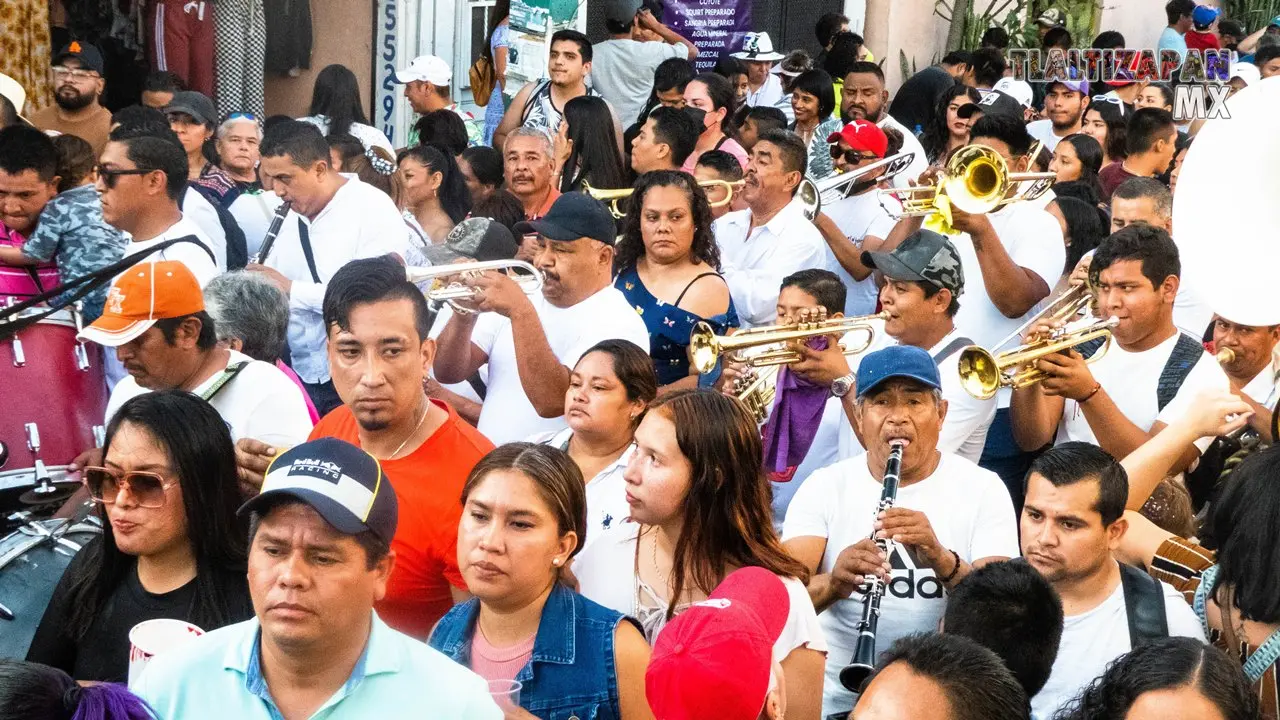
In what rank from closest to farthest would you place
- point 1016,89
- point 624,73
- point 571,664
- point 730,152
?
1. point 571,664
2. point 730,152
3. point 624,73
4. point 1016,89

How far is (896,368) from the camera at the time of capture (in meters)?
4.50

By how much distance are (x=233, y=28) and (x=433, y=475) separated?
7589mm

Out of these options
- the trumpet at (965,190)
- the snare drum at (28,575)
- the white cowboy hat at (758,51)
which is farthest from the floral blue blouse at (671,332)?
the white cowboy hat at (758,51)

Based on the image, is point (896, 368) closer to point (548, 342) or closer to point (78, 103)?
point (548, 342)

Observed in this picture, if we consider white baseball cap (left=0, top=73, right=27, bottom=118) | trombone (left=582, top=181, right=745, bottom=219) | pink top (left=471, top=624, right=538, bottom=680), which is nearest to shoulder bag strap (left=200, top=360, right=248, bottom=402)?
pink top (left=471, top=624, right=538, bottom=680)

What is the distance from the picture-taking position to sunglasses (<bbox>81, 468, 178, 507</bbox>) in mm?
3650

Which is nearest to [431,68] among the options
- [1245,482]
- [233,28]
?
[233,28]

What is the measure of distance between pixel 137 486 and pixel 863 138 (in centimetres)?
505

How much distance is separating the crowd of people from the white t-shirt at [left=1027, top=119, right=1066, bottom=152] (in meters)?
3.38

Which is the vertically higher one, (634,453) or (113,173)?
(113,173)

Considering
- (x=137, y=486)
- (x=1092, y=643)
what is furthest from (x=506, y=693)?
(x=1092, y=643)

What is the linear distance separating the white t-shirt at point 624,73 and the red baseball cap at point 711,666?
811cm

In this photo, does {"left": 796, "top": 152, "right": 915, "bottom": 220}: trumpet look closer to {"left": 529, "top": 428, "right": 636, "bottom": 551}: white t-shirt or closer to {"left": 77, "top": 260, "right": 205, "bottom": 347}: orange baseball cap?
{"left": 529, "top": 428, "right": 636, "bottom": 551}: white t-shirt

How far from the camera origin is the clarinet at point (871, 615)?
12.5 feet
